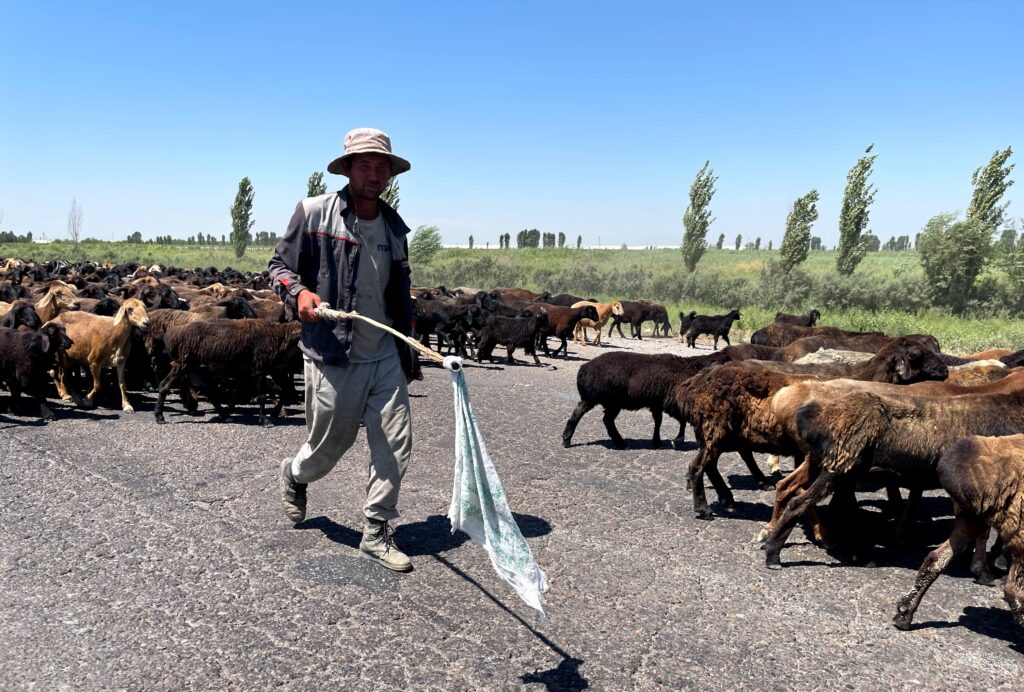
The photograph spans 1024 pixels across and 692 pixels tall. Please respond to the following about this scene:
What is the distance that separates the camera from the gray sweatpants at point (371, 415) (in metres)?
4.75

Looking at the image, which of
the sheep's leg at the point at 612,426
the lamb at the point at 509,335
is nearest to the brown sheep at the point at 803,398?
the sheep's leg at the point at 612,426

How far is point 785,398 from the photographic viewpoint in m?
5.94

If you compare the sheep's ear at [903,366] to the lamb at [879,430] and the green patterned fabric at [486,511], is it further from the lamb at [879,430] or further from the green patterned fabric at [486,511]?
the green patterned fabric at [486,511]

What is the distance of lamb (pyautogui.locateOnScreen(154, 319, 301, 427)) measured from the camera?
9.92 meters

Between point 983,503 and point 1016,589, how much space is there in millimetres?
508

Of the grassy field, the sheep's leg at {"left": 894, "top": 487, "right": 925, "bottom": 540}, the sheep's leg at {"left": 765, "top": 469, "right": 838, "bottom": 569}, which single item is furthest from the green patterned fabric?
the grassy field

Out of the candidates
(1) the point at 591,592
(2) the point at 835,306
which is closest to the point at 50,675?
(1) the point at 591,592

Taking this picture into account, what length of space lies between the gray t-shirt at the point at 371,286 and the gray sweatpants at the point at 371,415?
10cm

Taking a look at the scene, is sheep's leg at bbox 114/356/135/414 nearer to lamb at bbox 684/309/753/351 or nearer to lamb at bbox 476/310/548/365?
lamb at bbox 476/310/548/365

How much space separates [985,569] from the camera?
510 centimetres

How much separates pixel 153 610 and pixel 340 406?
63.8 inches

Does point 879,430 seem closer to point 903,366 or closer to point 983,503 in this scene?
point 983,503

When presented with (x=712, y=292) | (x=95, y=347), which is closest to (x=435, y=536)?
(x=95, y=347)

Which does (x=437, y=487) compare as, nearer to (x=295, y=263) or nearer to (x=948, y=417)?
(x=295, y=263)
